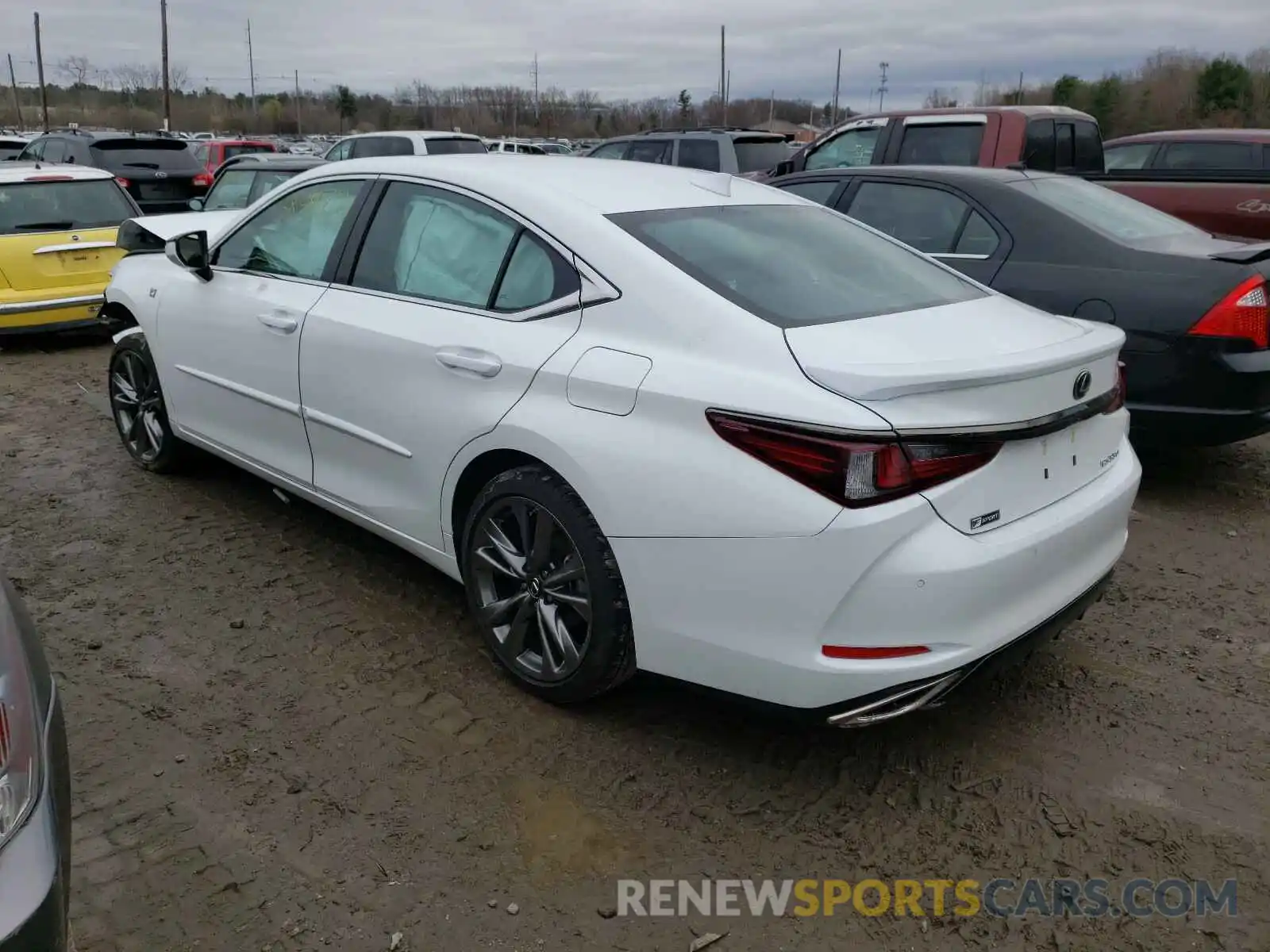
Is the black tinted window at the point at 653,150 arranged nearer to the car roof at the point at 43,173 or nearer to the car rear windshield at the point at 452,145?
the car rear windshield at the point at 452,145

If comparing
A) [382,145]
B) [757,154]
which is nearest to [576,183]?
[757,154]

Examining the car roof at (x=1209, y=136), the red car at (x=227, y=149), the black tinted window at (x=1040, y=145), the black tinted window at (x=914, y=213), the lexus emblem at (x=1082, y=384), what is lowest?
the lexus emblem at (x=1082, y=384)

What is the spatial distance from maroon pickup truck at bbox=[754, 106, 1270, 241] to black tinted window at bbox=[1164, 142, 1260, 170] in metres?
0.48

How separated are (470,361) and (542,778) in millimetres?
1267

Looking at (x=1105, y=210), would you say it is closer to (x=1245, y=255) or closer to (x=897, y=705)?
(x=1245, y=255)

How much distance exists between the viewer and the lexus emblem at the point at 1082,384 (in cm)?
282

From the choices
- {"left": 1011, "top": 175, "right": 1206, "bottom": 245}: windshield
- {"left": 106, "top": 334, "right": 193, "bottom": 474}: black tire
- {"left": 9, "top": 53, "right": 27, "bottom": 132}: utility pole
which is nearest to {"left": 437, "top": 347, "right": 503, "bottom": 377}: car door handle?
{"left": 106, "top": 334, "right": 193, "bottom": 474}: black tire

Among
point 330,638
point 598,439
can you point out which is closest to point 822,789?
point 598,439

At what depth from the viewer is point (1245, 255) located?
4816mm

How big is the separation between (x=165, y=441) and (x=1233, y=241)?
556 centimetres

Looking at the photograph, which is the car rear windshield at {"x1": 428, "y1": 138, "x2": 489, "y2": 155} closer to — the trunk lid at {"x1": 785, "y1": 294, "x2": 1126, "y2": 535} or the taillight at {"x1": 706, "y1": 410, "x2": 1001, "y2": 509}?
the trunk lid at {"x1": 785, "y1": 294, "x2": 1126, "y2": 535}

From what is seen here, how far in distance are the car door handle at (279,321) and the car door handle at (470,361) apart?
0.92 m

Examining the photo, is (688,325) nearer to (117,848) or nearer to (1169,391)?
(117,848)

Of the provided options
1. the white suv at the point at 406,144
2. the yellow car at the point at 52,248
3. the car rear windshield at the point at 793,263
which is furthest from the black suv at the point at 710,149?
the car rear windshield at the point at 793,263
